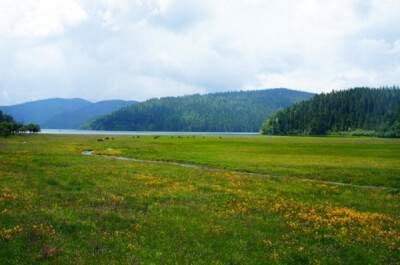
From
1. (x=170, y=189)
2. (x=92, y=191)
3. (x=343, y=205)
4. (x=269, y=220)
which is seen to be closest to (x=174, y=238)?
(x=269, y=220)

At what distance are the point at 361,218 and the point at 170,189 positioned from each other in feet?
44.4

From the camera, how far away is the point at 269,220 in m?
13.6

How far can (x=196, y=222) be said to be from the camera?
42.1 feet

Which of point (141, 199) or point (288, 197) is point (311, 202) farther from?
point (141, 199)

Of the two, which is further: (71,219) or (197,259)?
(71,219)

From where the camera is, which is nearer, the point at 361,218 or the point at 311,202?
the point at 361,218

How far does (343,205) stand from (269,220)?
7.27 meters

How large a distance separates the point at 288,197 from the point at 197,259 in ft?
38.7

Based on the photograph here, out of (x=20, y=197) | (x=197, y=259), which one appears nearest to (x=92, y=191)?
(x=20, y=197)

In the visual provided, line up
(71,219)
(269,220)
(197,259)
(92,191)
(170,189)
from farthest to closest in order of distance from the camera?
(170,189) → (92,191) → (269,220) → (71,219) → (197,259)

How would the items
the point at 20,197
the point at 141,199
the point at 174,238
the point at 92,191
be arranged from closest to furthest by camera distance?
the point at 174,238, the point at 20,197, the point at 141,199, the point at 92,191

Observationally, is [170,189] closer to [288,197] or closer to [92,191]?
[92,191]

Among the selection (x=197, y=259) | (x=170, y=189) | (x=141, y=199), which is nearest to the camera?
(x=197, y=259)

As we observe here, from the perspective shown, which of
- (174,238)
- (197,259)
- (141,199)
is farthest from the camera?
(141,199)
